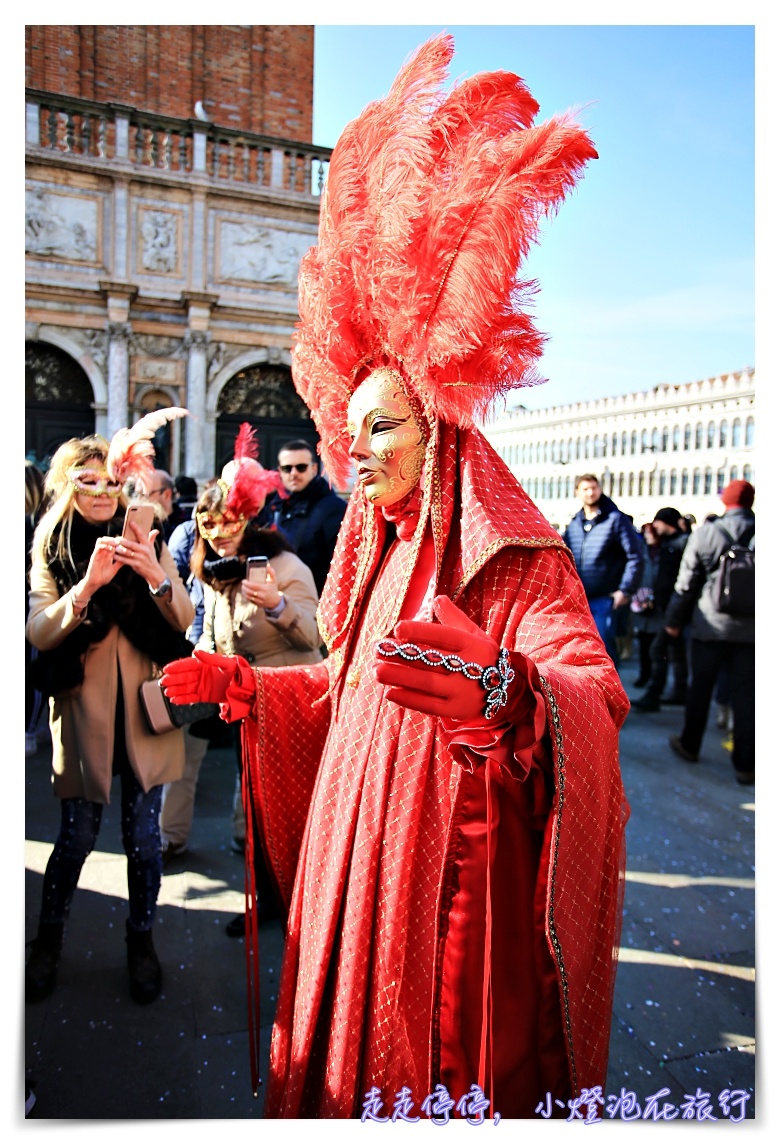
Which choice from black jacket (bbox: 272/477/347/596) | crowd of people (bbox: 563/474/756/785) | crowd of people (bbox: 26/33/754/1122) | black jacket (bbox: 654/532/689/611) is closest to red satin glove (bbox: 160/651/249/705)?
crowd of people (bbox: 26/33/754/1122)

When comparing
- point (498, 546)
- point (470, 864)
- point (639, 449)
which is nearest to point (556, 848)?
point (470, 864)

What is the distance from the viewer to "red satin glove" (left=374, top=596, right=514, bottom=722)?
106 cm

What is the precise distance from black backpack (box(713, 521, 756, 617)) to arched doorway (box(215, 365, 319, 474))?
8890 millimetres

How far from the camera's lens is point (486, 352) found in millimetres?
1452

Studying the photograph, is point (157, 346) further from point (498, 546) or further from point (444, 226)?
point (498, 546)

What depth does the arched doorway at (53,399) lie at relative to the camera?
37.0 feet

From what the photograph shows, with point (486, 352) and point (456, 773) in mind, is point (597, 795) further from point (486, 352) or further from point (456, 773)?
point (486, 352)

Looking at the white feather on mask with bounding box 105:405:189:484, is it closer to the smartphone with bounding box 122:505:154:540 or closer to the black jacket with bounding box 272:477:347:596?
the smartphone with bounding box 122:505:154:540

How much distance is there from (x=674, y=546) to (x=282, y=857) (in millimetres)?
5659

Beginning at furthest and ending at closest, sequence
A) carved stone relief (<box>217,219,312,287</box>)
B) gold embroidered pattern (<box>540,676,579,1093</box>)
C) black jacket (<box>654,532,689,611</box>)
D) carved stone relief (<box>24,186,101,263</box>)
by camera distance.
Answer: carved stone relief (<box>217,219,312,287</box>) → carved stone relief (<box>24,186,101,263</box>) → black jacket (<box>654,532,689,611</box>) → gold embroidered pattern (<box>540,676,579,1093</box>)

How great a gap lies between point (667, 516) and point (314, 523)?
13.2 feet

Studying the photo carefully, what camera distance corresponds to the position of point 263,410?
1263 cm

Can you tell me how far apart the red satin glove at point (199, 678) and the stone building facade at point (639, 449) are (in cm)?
301

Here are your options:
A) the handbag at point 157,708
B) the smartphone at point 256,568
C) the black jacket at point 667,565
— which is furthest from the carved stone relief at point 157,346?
the handbag at point 157,708
